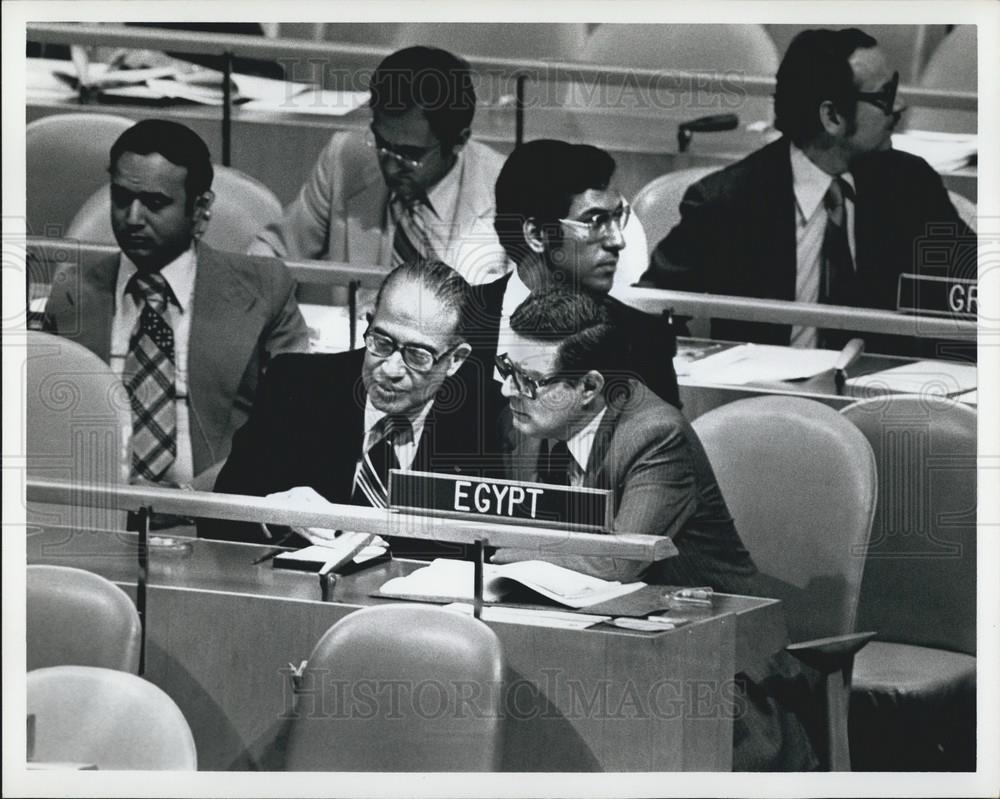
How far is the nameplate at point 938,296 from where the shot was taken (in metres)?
3.19

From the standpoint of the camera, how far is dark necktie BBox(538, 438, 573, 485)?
3164 mm

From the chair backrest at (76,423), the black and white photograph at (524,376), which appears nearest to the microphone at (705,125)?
the black and white photograph at (524,376)

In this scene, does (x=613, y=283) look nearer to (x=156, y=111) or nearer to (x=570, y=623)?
(x=570, y=623)

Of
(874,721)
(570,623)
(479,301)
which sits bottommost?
(874,721)

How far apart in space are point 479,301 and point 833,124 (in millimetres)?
859

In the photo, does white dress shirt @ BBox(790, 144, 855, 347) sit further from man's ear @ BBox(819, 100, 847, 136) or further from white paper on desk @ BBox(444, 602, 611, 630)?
white paper on desk @ BBox(444, 602, 611, 630)

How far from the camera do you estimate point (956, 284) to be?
320cm

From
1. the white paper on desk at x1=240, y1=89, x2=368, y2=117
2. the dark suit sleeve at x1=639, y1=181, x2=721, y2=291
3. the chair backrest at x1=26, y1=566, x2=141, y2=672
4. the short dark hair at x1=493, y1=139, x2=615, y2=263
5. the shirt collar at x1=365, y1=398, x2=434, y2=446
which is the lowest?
the chair backrest at x1=26, y1=566, x2=141, y2=672

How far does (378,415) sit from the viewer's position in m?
3.21

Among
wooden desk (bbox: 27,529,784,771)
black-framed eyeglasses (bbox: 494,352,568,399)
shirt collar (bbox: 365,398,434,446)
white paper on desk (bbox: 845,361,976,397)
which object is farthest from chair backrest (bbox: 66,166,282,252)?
white paper on desk (bbox: 845,361,976,397)

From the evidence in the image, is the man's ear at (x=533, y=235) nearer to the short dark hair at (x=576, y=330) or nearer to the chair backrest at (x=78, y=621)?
the short dark hair at (x=576, y=330)

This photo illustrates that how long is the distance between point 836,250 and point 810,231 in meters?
0.07

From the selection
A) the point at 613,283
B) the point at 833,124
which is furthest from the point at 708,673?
the point at 833,124

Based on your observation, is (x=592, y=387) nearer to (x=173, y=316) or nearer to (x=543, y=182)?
(x=543, y=182)
